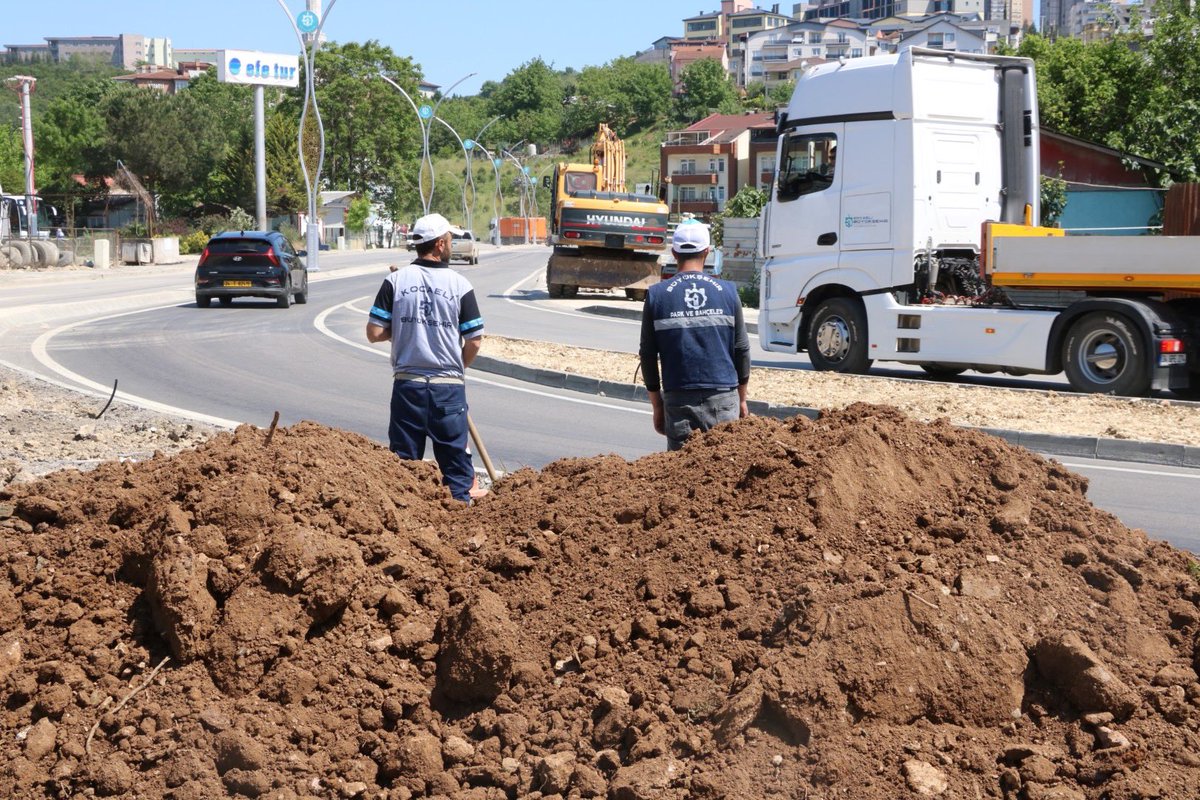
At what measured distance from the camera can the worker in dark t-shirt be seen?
627cm

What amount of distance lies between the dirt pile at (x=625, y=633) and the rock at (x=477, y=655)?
1 centimetres

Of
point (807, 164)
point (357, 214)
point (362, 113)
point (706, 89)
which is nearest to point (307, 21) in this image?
point (807, 164)

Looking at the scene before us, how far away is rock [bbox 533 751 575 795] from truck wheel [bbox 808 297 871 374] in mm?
12156

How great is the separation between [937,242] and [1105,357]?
2.43 metres

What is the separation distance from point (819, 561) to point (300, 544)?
1.89 m

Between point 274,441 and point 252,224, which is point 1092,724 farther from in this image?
point 252,224

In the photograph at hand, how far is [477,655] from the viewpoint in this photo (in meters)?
4.30

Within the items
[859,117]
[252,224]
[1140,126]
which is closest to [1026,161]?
[859,117]

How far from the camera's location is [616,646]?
433cm

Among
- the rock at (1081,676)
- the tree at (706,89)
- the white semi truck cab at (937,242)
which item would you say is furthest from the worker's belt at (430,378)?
the tree at (706,89)

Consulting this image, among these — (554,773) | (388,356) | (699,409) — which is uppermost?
(699,409)

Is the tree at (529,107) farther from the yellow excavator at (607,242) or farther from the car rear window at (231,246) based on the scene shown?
the car rear window at (231,246)

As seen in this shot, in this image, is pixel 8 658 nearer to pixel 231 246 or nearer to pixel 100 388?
pixel 100 388

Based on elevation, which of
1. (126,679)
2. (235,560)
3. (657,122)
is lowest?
(126,679)
